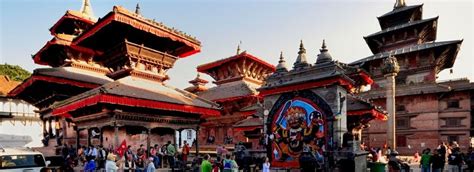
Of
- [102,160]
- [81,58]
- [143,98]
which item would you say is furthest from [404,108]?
[81,58]

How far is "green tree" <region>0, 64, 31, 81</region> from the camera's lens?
5425 cm

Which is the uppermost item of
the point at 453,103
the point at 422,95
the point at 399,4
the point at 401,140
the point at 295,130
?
the point at 399,4

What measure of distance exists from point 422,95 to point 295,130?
66.2 feet

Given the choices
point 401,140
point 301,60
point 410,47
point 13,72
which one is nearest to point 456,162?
point 301,60

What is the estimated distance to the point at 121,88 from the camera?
15469 millimetres

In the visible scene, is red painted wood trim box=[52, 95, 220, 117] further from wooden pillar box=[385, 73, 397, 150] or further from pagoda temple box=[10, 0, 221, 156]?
wooden pillar box=[385, 73, 397, 150]

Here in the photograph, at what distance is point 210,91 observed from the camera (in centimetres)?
3316

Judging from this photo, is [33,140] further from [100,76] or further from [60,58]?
[100,76]

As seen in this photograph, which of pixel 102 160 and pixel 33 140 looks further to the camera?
pixel 33 140

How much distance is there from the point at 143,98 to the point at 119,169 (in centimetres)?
382

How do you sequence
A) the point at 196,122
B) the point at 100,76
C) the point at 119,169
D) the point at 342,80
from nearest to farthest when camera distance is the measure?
the point at 342,80 → the point at 119,169 → the point at 196,122 → the point at 100,76

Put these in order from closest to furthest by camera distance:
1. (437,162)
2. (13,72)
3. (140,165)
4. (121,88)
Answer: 1. (437,162)
2. (140,165)
3. (121,88)
4. (13,72)

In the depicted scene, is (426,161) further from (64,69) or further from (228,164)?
(64,69)

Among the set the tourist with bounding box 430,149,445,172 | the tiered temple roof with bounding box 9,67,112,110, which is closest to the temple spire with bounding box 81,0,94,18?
the tiered temple roof with bounding box 9,67,112,110
